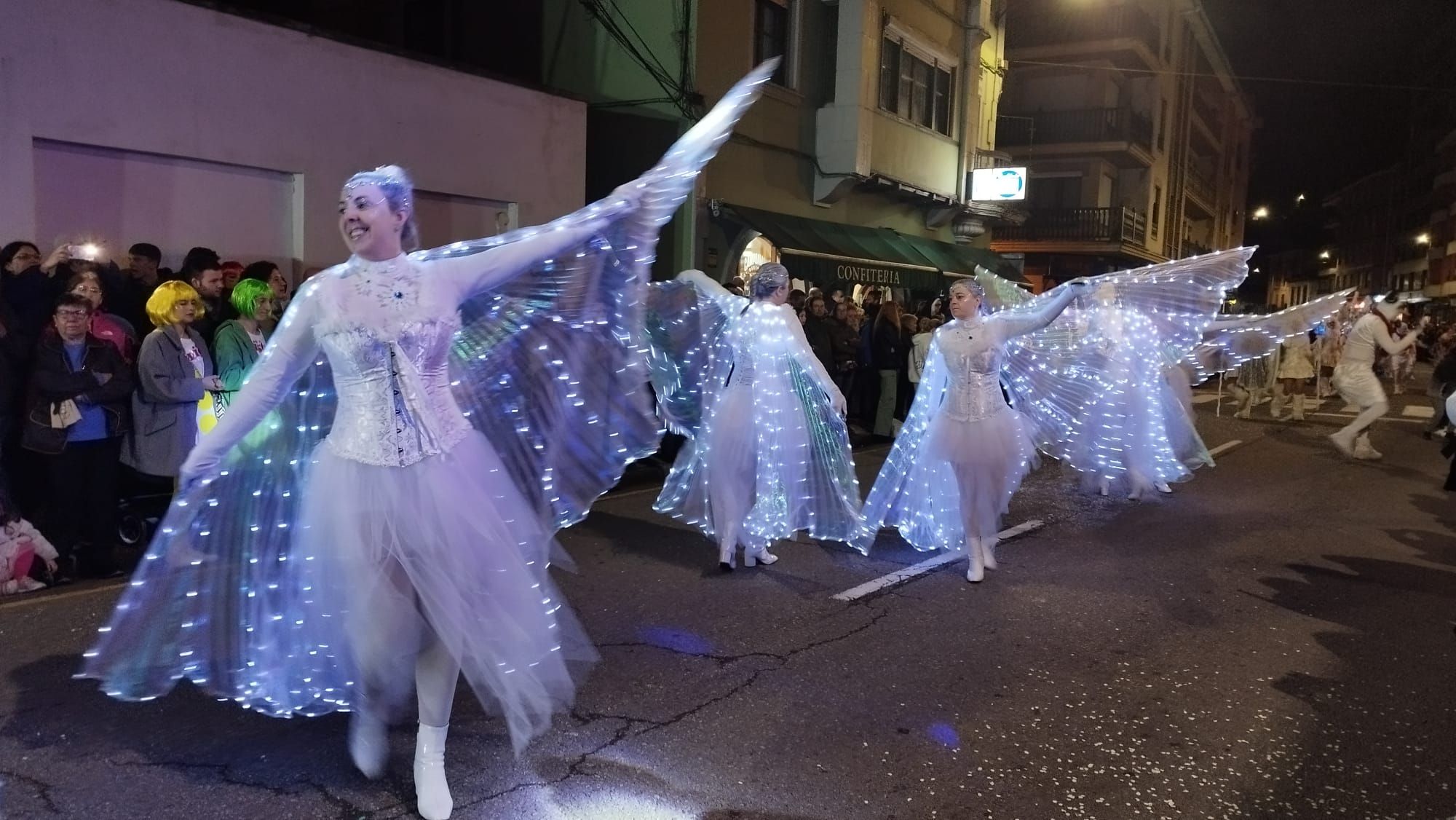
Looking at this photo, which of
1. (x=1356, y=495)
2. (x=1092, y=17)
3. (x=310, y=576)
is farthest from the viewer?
(x=1092, y=17)

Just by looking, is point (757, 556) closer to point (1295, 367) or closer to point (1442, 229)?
point (1295, 367)

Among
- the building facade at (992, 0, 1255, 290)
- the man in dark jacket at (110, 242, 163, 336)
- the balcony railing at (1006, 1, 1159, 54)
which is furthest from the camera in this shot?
the building facade at (992, 0, 1255, 290)

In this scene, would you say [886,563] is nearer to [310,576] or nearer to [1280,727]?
[1280,727]

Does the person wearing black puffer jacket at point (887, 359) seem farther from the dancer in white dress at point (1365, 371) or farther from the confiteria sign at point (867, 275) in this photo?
the dancer in white dress at point (1365, 371)

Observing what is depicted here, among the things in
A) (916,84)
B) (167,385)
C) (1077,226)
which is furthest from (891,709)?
(1077,226)

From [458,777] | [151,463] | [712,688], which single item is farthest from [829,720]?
[151,463]

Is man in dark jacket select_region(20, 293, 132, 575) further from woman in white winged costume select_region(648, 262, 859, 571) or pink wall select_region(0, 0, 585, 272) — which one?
woman in white winged costume select_region(648, 262, 859, 571)

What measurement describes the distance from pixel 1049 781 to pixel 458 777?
2145 millimetres

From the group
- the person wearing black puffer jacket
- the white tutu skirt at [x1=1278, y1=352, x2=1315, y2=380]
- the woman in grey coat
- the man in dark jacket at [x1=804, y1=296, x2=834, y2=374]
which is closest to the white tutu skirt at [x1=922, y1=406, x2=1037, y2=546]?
the woman in grey coat

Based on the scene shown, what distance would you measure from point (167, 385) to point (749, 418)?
357cm

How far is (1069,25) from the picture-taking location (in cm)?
3353

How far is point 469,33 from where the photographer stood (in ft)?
54.9

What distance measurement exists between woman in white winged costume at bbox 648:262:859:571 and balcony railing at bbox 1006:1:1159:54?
29406 millimetres

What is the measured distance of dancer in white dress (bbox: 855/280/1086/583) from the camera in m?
6.39
